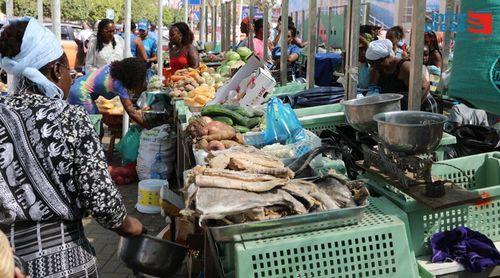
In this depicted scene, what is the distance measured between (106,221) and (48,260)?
256 mm

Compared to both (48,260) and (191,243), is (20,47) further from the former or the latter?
(191,243)

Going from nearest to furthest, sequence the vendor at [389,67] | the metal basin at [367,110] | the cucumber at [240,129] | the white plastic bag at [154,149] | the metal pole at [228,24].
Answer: the metal basin at [367,110] → the cucumber at [240,129] → the vendor at [389,67] → the white plastic bag at [154,149] → the metal pole at [228,24]

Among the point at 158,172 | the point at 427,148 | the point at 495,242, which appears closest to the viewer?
the point at 427,148

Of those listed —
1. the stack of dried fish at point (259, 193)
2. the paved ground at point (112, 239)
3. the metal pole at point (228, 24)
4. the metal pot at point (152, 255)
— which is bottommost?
the paved ground at point (112, 239)

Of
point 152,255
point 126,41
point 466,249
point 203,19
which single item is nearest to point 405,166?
point 466,249

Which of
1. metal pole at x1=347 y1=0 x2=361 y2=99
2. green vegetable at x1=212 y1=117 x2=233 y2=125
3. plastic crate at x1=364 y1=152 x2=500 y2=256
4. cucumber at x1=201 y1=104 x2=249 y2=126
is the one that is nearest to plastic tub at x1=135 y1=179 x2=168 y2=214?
cucumber at x1=201 y1=104 x2=249 y2=126

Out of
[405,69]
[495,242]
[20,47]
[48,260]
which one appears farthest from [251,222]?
[405,69]

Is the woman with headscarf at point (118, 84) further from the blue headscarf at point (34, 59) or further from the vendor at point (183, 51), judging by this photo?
the blue headscarf at point (34, 59)

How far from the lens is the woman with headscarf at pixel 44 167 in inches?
75.2

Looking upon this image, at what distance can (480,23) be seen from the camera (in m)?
2.79

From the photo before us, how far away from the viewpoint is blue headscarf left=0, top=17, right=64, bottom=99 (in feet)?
6.66

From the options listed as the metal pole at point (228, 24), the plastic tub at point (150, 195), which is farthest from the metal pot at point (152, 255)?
the metal pole at point (228, 24)

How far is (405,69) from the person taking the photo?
4.96m

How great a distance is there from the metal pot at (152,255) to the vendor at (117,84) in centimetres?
345
